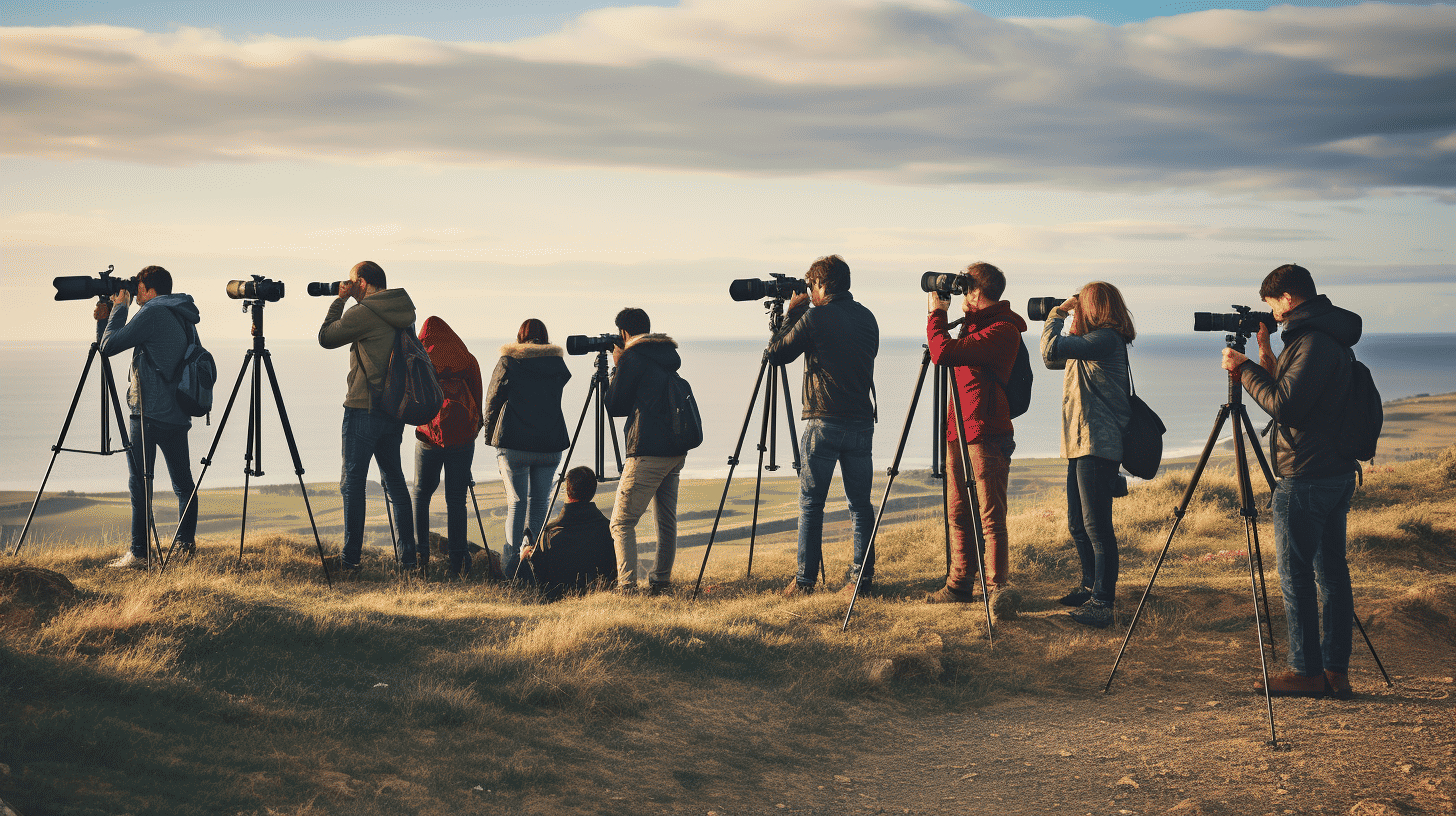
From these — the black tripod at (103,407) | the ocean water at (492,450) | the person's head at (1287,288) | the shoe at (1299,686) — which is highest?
the person's head at (1287,288)

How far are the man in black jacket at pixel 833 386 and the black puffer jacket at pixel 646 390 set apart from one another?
828 mm

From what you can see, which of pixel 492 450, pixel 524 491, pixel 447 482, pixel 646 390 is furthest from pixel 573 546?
pixel 492 450

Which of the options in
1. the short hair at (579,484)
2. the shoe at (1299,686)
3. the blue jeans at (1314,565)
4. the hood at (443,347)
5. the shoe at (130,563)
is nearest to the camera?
the blue jeans at (1314,565)

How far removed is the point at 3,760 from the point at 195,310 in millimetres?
4657

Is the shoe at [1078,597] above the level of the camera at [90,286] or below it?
below

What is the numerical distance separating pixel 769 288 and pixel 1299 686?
416 centimetres

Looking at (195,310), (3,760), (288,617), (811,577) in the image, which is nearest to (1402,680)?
(811,577)

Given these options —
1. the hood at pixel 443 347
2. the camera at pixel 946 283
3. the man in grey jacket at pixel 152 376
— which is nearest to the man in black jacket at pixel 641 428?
the hood at pixel 443 347

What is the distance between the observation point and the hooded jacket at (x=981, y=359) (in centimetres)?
625

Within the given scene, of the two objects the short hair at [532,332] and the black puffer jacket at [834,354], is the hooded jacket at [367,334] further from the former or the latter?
the black puffer jacket at [834,354]

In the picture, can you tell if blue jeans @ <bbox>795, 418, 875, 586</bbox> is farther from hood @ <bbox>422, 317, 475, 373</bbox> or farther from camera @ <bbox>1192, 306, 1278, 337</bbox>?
hood @ <bbox>422, 317, 475, 373</bbox>

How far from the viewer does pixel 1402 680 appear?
18.0 feet

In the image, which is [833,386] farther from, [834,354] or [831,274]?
[831,274]

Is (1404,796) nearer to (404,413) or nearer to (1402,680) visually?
(1402,680)
